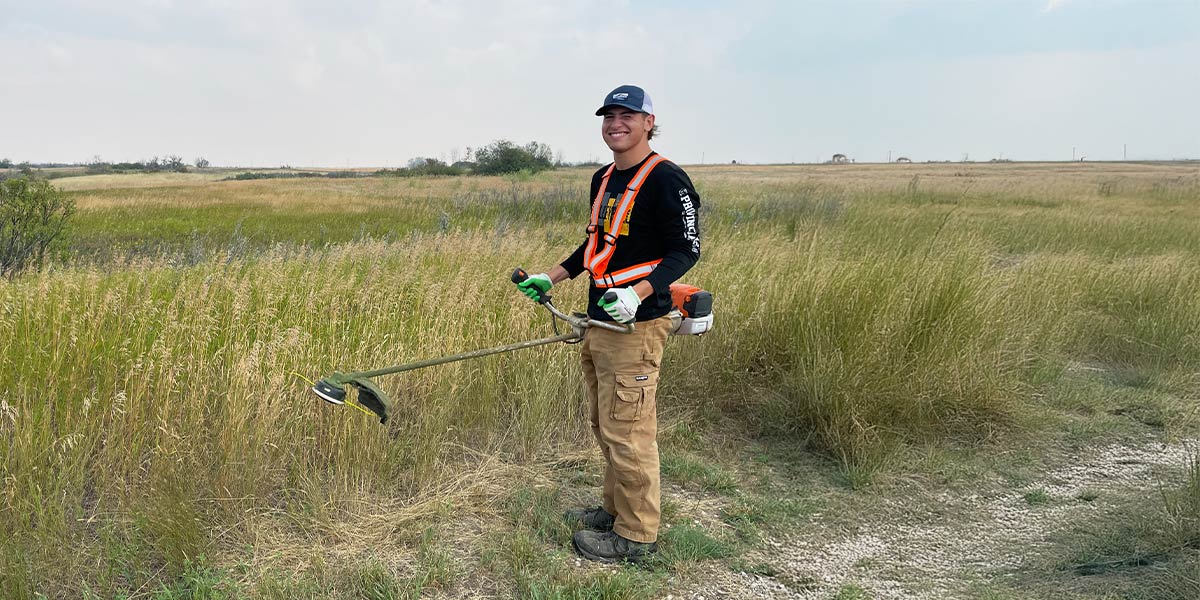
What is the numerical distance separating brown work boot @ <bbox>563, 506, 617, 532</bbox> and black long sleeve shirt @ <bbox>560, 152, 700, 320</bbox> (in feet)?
3.37

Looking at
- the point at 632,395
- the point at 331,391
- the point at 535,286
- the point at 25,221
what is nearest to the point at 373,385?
the point at 331,391

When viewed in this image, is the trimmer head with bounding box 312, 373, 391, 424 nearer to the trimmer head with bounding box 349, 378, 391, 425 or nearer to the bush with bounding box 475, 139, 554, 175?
the trimmer head with bounding box 349, 378, 391, 425

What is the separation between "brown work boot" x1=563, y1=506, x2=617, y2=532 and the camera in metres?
3.27

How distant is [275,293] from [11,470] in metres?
2.05

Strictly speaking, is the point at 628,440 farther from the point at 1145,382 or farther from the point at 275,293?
the point at 1145,382

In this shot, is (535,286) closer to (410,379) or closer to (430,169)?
(410,379)

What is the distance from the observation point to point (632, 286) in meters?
2.71

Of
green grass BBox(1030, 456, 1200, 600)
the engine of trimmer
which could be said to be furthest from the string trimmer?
green grass BBox(1030, 456, 1200, 600)

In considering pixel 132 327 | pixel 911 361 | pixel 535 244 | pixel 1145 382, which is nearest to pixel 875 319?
pixel 911 361

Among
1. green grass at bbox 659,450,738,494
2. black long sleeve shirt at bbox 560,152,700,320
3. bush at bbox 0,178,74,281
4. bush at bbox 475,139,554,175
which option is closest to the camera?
black long sleeve shirt at bbox 560,152,700,320

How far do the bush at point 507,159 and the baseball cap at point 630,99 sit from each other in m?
62.9

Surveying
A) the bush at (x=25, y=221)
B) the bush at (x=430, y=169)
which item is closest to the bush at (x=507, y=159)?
the bush at (x=430, y=169)

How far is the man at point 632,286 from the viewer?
269cm

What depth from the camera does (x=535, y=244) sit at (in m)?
7.20
